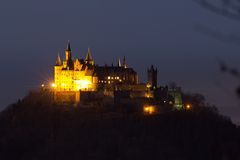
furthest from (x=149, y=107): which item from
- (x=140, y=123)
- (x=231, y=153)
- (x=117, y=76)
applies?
(x=231, y=153)

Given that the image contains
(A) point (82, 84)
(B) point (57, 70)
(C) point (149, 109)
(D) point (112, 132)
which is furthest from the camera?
(B) point (57, 70)

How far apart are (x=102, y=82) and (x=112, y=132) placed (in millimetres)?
4170

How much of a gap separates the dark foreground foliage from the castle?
134 centimetres

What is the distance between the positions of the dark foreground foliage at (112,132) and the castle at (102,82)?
1341mm

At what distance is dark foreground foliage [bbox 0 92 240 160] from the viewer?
1921 inches

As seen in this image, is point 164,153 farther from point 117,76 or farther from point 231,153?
point 231,153

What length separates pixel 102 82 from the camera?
2062 inches

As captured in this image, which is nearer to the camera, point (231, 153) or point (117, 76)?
point (231, 153)

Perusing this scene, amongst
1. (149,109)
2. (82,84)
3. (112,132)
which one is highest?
(82,84)

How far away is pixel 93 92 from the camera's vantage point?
4931cm

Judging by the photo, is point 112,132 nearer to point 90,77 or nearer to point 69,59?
point 90,77

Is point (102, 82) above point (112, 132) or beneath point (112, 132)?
above

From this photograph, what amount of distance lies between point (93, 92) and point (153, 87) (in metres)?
4.68

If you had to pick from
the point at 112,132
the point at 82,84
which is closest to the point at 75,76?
the point at 82,84
